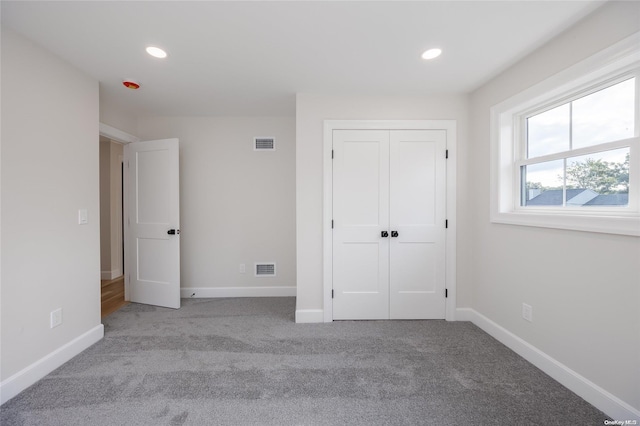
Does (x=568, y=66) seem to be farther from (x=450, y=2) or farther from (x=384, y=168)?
(x=384, y=168)

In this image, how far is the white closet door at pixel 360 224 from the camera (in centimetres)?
268

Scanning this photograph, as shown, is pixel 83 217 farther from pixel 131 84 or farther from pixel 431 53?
pixel 431 53

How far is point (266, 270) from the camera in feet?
11.5

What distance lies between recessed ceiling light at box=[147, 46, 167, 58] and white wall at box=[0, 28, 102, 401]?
780mm

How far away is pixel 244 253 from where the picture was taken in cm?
349

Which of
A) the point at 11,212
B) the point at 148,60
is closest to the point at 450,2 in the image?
the point at 148,60

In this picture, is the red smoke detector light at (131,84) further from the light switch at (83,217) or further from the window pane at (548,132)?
the window pane at (548,132)

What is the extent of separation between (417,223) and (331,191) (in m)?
0.99

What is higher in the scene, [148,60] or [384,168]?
[148,60]

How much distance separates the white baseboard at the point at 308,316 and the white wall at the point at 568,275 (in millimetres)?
1674

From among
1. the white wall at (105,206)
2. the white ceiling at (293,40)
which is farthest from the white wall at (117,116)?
the white wall at (105,206)

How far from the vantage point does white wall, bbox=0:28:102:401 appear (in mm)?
1656

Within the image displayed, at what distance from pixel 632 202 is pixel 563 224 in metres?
0.33

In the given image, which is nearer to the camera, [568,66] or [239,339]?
[568,66]
